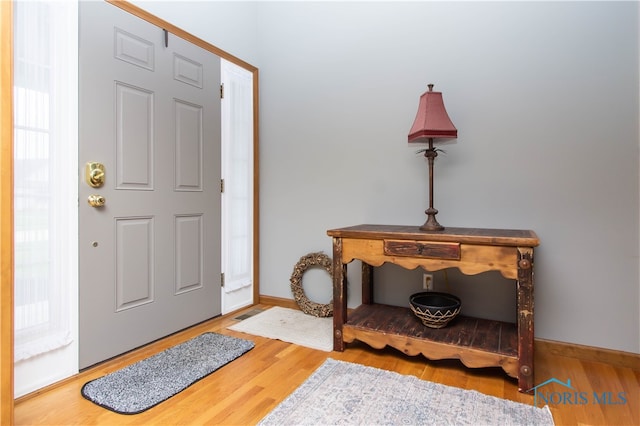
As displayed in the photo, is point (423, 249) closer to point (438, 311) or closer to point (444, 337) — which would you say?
point (438, 311)

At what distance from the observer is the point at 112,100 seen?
6.34 ft

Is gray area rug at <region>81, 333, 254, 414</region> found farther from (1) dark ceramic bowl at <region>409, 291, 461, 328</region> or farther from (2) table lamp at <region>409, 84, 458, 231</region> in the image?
(2) table lamp at <region>409, 84, 458, 231</region>

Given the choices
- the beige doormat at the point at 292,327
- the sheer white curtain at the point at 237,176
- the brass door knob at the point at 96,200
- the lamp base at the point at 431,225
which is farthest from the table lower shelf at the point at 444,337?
the brass door knob at the point at 96,200

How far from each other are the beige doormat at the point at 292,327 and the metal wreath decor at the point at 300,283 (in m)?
0.05

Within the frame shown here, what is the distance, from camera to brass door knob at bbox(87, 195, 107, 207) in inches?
72.1

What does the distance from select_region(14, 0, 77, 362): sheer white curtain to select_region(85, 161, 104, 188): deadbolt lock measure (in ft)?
0.19

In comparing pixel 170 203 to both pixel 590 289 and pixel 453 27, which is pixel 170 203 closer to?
pixel 453 27

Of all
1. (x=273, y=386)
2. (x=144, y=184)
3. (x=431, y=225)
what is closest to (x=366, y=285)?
(x=431, y=225)

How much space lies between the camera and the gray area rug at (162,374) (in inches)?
61.9

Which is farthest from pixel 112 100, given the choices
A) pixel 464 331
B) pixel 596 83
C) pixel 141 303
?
pixel 596 83

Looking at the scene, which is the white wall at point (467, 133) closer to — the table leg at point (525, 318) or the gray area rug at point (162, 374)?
the table leg at point (525, 318)

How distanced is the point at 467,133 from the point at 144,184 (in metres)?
1.93

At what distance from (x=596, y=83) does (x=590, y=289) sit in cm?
110

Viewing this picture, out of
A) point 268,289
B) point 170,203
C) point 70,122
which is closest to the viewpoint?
point 70,122
